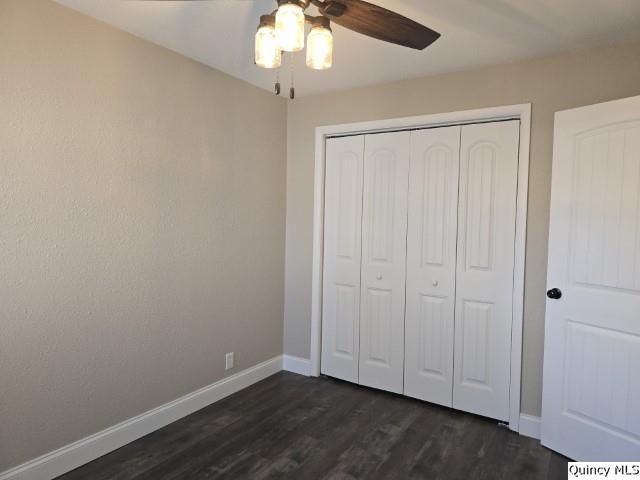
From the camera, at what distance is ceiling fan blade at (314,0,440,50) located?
1488mm

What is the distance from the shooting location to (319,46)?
154 cm

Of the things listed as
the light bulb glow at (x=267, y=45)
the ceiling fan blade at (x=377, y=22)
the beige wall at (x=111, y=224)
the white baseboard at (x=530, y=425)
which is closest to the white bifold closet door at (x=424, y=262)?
the white baseboard at (x=530, y=425)

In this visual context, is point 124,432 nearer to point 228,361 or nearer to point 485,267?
point 228,361

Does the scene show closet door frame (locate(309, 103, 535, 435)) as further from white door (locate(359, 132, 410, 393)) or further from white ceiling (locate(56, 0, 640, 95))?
white ceiling (locate(56, 0, 640, 95))

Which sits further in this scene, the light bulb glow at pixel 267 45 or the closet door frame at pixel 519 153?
the closet door frame at pixel 519 153

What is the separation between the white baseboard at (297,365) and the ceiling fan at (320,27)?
2.59 metres

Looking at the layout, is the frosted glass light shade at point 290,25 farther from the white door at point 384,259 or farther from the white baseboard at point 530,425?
the white baseboard at point 530,425

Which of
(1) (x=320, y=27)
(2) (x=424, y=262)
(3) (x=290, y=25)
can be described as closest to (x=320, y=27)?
(1) (x=320, y=27)

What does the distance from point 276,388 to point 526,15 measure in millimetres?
2895

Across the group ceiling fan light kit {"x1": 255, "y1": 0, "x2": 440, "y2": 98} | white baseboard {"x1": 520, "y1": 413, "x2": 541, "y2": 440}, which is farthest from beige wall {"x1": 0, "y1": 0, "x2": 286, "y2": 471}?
white baseboard {"x1": 520, "y1": 413, "x2": 541, "y2": 440}

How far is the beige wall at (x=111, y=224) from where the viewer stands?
194 centimetres

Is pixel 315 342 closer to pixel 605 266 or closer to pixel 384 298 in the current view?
pixel 384 298

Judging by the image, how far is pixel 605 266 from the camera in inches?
87.4

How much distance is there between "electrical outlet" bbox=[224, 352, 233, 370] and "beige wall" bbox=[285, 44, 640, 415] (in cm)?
141
